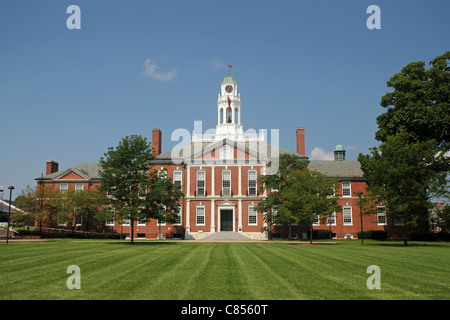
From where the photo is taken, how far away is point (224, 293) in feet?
31.9

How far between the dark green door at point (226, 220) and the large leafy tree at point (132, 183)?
50.6ft

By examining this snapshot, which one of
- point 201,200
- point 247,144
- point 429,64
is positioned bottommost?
point 201,200

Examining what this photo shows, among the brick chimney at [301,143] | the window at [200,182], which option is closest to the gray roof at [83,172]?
the window at [200,182]

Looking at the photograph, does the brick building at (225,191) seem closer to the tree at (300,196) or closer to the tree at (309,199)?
the tree at (300,196)

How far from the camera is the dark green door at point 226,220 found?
5022 centimetres

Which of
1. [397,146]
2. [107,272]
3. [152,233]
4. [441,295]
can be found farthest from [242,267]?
[152,233]

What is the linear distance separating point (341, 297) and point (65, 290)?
6.61 metres

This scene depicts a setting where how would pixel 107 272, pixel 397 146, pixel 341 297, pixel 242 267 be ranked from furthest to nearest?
pixel 397 146
pixel 242 267
pixel 107 272
pixel 341 297

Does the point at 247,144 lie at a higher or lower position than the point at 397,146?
higher

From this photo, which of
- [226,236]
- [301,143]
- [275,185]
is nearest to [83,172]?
[226,236]

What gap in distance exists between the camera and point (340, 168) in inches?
2180

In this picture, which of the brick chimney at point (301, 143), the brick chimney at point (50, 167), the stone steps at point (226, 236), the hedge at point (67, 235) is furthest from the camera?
the brick chimney at point (50, 167)

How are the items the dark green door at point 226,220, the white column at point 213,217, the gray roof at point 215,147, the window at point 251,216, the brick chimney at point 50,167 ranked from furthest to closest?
the brick chimney at point 50,167 < the gray roof at point 215,147 < the dark green door at point 226,220 < the window at point 251,216 < the white column at point 213,217
